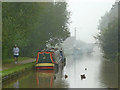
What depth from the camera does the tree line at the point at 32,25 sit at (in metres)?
→ 26.7

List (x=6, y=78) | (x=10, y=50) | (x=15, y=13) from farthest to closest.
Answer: (x=15, y=13) < (x=10, y=50) < (x=6, y=78)

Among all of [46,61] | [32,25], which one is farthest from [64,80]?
[32,25]

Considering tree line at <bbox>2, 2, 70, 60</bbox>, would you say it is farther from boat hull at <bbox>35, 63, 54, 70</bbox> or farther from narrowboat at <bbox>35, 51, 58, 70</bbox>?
boat hull at <bbox>35, 63, 54, 70</bbox>

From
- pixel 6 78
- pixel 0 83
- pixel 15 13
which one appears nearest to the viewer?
pixel 0 83

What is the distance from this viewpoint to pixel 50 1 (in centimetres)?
4150

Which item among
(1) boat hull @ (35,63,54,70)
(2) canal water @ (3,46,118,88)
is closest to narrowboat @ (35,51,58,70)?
(1) boat hull @ (35,63,54,70)

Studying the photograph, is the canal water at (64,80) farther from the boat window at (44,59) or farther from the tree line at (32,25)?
the tree line at (32,25)

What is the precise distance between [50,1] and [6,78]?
84.9 feet

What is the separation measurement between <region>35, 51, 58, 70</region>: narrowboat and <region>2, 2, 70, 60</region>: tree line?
130 inches

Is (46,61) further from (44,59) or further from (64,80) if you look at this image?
(64,80)

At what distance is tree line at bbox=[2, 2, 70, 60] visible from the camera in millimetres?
26688

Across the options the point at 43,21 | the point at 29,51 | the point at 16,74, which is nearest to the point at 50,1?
the point at 43,21

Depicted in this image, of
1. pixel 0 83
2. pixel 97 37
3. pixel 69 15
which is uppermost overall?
pixel 69 15

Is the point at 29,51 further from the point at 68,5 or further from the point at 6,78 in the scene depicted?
the point at 6,78
